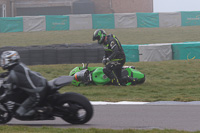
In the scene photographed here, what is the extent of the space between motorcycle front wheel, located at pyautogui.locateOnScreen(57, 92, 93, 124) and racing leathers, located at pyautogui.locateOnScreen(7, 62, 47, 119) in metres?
0.36

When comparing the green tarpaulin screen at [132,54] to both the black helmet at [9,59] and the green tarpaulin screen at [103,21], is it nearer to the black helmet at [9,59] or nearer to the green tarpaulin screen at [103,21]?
the black helmet at [9,59]

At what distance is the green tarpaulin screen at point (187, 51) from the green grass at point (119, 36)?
371 inches

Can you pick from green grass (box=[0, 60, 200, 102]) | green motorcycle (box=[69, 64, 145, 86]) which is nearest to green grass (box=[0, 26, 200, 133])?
green grass (box=[0, 60, 200, 102])

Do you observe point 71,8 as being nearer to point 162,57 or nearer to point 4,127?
point 162,57

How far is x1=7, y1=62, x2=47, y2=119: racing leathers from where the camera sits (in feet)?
22.3

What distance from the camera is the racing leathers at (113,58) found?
12.6 meters

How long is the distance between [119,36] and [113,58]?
19545 mm

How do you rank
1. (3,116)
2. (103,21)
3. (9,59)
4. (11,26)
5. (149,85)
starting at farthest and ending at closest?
(103,21) < (11,26) < (149,85) < (3,116) < (9,59)

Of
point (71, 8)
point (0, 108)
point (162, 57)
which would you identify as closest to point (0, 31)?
point (71, 8)

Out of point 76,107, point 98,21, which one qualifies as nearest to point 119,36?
point 98,21

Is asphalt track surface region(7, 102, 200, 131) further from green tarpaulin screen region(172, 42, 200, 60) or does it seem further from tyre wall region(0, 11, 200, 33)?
tyre wall region(0, 11, 200, 33)

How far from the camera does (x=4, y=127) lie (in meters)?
6.70

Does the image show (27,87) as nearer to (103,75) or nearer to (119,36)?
(103,75)

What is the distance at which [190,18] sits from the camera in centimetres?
3716
